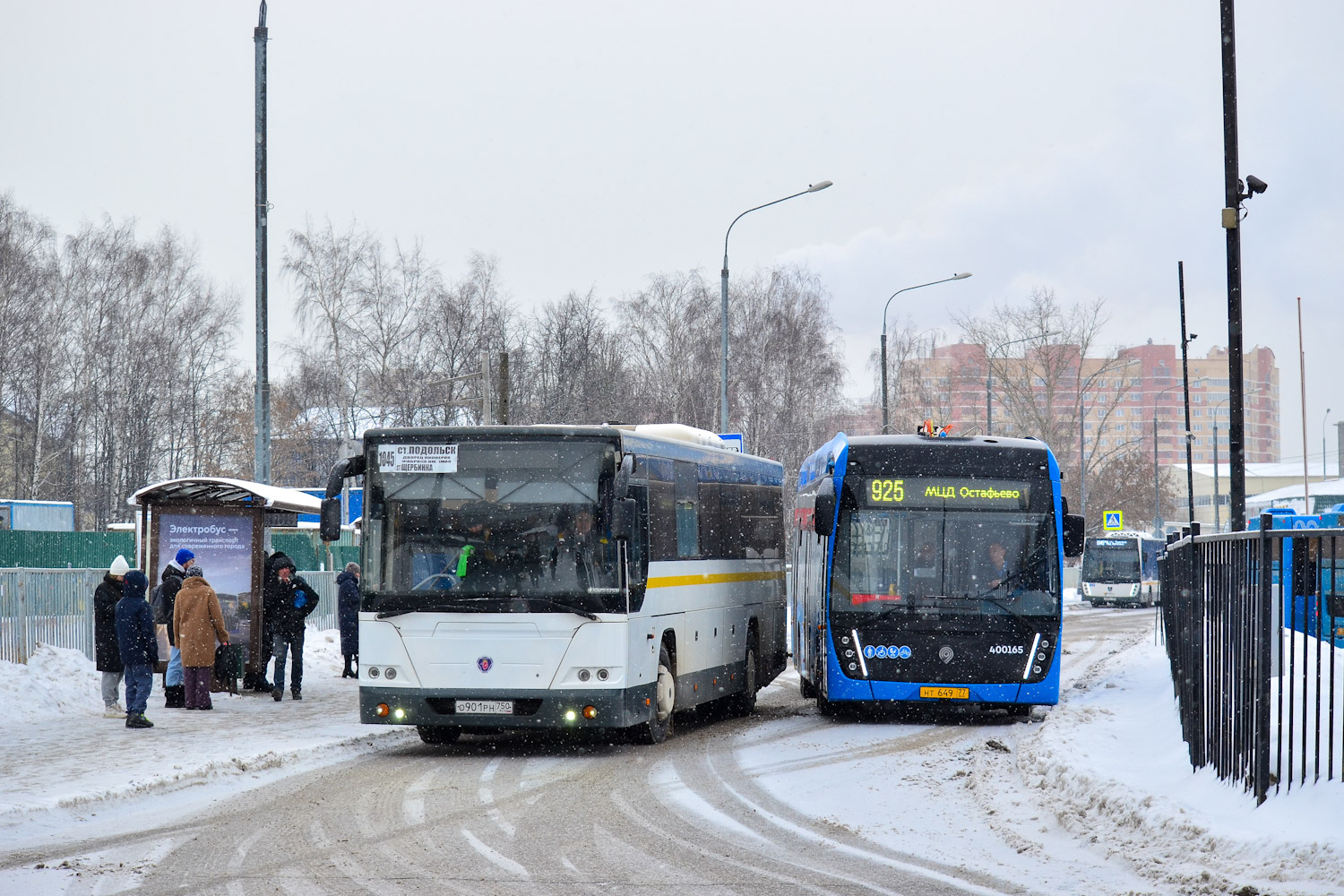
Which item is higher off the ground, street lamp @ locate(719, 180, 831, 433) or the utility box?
street lamp @ locate(719, 180, 831, 433)

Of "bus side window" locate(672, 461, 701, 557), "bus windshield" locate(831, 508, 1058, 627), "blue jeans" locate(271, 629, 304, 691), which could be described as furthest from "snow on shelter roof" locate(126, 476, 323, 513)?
"bus windshield" locate(831, 508, 1058, 627)

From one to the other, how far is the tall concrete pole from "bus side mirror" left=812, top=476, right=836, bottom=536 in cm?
786

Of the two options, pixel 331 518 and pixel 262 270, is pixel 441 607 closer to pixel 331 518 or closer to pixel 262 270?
pixel 331 518

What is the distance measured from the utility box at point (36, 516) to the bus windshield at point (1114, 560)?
35121 millimetres

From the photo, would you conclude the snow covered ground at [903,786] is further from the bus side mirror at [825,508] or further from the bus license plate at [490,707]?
the bus side mirror at [825,508]

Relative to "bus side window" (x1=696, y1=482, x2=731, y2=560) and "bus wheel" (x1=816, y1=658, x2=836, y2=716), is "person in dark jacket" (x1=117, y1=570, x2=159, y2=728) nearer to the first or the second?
"bus side window" (x1=696, y1=482, x2=731, y2=560)

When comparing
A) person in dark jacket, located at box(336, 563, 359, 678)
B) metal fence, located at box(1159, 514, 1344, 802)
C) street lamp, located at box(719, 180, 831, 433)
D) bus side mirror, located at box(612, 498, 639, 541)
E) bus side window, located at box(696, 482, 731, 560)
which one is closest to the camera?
metal fence, located at box(1159, 514, 1344, 802)

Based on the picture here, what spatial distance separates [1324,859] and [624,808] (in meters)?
4.61

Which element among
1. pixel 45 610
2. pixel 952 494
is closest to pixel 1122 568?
pixel 952 494

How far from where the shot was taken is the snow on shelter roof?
1802 cm

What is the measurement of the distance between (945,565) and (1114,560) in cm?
4352

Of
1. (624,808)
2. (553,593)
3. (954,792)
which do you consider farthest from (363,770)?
(954,792)

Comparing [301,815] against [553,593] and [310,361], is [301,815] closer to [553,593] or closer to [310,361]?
[553,593]

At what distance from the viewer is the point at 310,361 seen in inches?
2096
